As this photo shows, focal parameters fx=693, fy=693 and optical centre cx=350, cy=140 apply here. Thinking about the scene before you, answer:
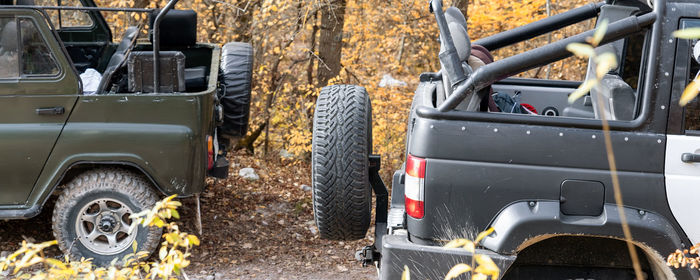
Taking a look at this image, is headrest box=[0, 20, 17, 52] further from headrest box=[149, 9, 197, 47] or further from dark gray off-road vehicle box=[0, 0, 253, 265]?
headrest box=[149, 9, 197, 47]

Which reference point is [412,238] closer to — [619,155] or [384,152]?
[619,155]

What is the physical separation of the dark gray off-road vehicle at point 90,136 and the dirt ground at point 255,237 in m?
0.58

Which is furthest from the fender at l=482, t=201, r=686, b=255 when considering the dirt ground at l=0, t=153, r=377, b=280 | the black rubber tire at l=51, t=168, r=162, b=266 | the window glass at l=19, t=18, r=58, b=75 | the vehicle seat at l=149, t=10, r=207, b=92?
the vehicle seat at l=149, t=10, r=207, b=92

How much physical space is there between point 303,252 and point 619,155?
3.63 metres

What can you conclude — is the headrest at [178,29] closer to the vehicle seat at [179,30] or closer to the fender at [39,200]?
the vehicle seat at [179,30]

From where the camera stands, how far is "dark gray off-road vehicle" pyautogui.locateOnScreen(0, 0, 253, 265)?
17.1ft

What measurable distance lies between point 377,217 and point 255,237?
8.82 feet

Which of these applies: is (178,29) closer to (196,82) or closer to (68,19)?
(196,82)

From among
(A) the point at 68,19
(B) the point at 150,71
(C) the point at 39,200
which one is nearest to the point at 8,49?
(B) the point at 150,71

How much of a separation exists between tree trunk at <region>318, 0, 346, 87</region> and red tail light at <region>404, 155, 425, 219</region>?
695 centimetres

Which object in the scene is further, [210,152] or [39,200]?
[210,152]

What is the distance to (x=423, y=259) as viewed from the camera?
3.24 m

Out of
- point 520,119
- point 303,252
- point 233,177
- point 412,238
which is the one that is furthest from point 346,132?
point 233,177

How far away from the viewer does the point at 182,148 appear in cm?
528
